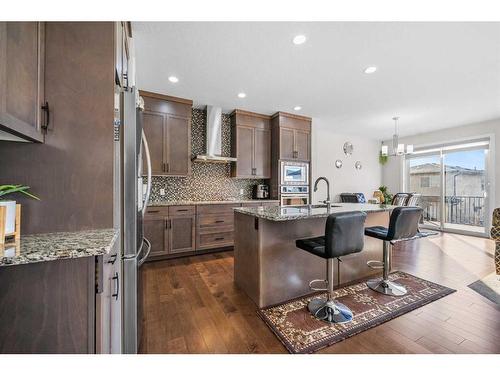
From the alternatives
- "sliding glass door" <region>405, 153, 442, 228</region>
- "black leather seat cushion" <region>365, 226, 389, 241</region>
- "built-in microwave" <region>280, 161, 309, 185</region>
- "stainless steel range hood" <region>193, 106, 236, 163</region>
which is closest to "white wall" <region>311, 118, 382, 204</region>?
"sliding glass door" <region>405, 153, 442, 228</region>

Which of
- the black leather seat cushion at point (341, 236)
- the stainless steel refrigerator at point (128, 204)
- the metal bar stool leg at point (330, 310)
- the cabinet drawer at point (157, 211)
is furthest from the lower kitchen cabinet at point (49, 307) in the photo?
the cabinet drawer at point (157, 211)

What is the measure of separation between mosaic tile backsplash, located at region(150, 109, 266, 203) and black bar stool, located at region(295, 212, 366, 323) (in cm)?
268

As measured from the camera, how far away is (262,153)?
4488 mm

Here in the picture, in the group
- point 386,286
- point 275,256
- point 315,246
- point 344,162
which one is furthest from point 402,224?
point 344,162

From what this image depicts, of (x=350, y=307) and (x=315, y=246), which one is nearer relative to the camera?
(x=315, y=246)

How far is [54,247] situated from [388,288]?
2802 millimetres

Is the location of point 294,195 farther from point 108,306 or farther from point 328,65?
point 108,306

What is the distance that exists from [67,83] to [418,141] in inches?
299

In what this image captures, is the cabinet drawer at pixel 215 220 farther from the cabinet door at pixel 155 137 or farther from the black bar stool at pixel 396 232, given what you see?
the black bar stool at pixel 396 232

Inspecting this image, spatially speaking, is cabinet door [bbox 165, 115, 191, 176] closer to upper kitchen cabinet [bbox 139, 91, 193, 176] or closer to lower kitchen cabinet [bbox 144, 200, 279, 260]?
upper kitchen cabinet [bbox 139, 91, 193, 176]

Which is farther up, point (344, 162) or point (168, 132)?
point (168, 132)

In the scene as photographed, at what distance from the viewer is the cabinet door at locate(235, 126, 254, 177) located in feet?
13.9

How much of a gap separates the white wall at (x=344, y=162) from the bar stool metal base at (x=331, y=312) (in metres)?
3.70
